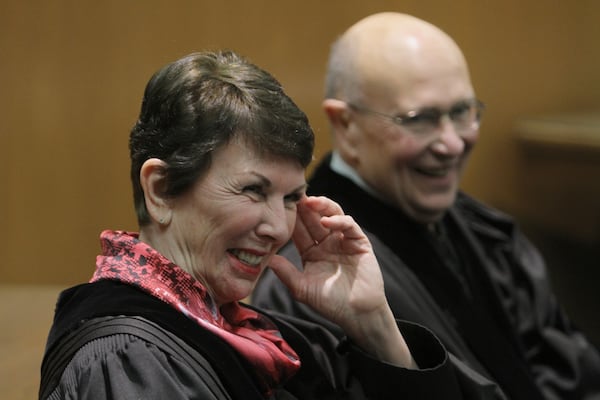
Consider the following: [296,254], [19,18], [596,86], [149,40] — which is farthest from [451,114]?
[596,86]

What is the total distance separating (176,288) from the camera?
4.73 feet

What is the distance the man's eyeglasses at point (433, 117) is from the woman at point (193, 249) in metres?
0.76

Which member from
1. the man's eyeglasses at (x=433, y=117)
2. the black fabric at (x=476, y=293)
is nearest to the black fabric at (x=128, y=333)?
the black fabric at (x=476, y=293)

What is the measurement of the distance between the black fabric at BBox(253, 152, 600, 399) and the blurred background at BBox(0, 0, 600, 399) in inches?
11.0

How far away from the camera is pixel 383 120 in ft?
7.48

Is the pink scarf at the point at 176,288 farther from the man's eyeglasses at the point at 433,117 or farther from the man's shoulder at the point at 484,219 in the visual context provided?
the man's shoulder at the point at 484,219

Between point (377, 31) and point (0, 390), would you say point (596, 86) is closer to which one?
point (377, 31)

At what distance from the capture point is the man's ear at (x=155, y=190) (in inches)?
55.9

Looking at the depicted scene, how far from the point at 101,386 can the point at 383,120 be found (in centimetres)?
118

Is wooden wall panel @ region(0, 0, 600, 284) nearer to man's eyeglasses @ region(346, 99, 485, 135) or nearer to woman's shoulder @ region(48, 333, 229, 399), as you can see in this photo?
man's eyeglasses @ region(346, 99, 485, 135)

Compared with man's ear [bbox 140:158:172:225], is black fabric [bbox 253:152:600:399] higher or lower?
lower

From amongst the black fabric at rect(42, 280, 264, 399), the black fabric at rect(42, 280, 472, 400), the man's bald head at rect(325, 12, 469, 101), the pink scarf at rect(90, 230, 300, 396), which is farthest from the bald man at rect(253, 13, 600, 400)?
the black fabric at rect(42, 280, 264, 399)

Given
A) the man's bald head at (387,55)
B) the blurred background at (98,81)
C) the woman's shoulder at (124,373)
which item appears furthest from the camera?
the man's bald head at (387,55)

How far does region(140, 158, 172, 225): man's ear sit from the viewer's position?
1419mm
